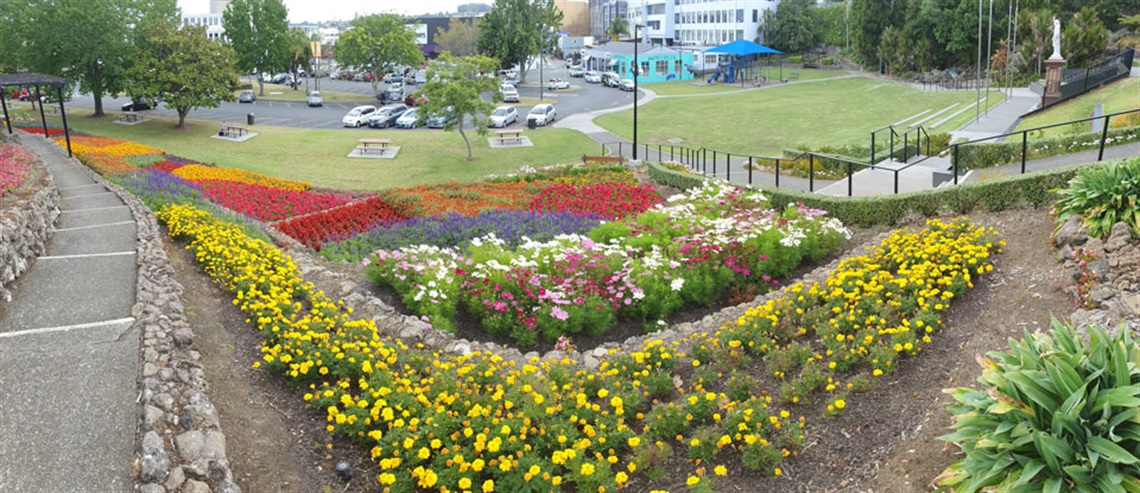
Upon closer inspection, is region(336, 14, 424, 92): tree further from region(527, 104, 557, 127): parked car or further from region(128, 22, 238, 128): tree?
region(527, 104, 557, 127): parked car

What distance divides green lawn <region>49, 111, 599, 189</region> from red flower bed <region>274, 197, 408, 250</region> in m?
9.24

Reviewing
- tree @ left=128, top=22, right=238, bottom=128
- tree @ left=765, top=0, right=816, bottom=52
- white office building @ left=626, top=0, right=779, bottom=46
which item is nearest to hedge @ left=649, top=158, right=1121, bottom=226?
tree @ left=128, top=22, right=238, bottom=128

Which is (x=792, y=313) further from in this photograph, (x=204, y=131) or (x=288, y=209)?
(x=204, y=131)

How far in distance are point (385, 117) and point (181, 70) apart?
10809 mm

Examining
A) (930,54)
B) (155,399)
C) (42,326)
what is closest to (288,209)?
(42,326)

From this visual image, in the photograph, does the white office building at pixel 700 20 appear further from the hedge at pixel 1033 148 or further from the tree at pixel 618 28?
the hedge at pixel 1033 148

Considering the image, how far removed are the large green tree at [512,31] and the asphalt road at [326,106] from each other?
3.21 meters

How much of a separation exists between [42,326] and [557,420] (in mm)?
5895

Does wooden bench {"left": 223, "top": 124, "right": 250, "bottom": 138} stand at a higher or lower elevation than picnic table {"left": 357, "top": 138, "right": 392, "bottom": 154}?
higher

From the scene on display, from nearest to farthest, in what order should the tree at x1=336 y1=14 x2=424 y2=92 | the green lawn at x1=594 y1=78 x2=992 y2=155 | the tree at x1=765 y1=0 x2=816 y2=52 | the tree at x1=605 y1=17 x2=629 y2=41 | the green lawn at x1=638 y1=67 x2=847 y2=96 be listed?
the green lawn at x1=594 y1=78 x2=992 y2=155, the tree at x1=336 y1=14 x2=424 y2=92, the green lawn at x1=638 y1=67 x2=847 y2=96, the tree at x1=765 y1=0 x2=816 y2=52, the tree at x1=605 y1=17 x2=629 y2=41

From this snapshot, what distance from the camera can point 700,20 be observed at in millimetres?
91125

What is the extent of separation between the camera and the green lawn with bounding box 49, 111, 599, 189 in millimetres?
29766

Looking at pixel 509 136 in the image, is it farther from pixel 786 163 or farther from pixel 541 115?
pixel 786 163

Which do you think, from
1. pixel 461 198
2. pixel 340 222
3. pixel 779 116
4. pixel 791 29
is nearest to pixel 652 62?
pixel 791 29
